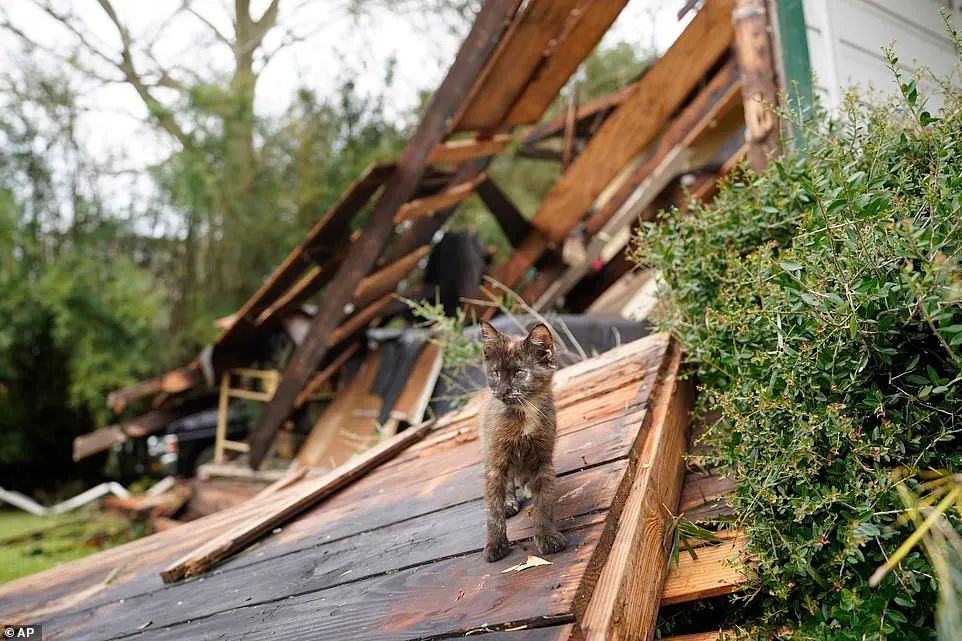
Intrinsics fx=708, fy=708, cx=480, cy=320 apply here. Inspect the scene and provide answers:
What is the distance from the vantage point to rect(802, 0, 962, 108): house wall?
379cm

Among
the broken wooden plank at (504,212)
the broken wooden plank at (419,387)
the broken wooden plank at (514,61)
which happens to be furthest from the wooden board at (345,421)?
the broken wooden plank at (514,61)

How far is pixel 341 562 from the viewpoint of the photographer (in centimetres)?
228

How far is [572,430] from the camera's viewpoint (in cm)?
257

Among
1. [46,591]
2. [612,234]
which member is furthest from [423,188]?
[46,591]

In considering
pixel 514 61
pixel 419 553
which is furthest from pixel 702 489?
pixel 514 61

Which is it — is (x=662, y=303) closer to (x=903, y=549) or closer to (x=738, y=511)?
(x=738, y=511)

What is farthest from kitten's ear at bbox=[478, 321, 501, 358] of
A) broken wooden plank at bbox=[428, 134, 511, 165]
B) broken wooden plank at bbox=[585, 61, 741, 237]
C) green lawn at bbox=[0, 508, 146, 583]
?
green lawn at bbox=[0, 508, 146, 583]

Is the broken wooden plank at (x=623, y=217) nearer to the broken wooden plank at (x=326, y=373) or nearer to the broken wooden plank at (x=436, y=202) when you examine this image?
the broken wooden plank at (x=436, y=202)

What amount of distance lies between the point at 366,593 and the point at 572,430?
96 centimetres

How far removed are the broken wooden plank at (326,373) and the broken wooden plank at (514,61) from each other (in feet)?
10.3

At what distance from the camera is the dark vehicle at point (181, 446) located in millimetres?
9531

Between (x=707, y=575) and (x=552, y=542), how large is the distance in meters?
0.45

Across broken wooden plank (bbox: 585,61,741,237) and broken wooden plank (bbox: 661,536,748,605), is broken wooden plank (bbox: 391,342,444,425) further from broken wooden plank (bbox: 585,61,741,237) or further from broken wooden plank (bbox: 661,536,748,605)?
broken wooden plank (bbox: 661,536,748,605)

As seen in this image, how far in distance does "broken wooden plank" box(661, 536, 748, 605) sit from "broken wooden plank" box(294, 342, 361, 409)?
5.75 meters
